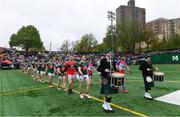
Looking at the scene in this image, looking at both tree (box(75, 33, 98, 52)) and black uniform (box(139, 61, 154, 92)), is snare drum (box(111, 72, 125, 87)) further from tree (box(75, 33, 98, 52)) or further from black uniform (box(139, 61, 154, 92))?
tree (box(75, 33, 98, 52))

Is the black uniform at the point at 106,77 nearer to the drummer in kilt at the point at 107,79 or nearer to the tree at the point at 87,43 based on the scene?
the drummer in kilt at the point at 107,79

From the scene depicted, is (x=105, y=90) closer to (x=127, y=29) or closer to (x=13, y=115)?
(x=13, y=115)

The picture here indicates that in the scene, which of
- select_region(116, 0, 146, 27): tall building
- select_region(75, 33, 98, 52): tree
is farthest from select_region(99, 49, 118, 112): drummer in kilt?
select_region(116, 0, 146, 27): tall building

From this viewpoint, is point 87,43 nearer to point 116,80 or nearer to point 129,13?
point 129,13

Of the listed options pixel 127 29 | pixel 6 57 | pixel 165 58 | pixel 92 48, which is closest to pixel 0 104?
pixel 6 57

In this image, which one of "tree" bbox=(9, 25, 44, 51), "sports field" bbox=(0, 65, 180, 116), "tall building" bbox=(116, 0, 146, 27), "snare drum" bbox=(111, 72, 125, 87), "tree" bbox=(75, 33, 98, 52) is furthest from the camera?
"tall building" bbox=(116, 0, 146, 27)

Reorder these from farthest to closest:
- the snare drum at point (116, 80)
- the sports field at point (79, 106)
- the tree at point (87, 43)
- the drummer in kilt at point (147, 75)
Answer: the tree at point (87, 43) → the drummer in kilt at point (147, 75) → the snare drum at point (116, 80) → the sports field at point (79, 106)

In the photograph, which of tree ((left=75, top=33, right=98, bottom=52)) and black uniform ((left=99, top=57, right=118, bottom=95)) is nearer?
black uniform ((left=99, top=57, right=118, bottom=95))

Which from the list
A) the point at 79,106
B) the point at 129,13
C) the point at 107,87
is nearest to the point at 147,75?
the point at 107,87

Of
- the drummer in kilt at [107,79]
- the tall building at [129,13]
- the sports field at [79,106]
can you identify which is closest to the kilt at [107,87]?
the drummer in kilt at [107,79]

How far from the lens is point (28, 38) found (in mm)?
104562

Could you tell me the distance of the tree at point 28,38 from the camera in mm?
105000

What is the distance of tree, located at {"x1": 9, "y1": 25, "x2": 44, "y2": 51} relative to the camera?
10500 cm

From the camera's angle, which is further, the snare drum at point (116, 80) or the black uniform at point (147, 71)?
the black uniform at point (147, 71)
